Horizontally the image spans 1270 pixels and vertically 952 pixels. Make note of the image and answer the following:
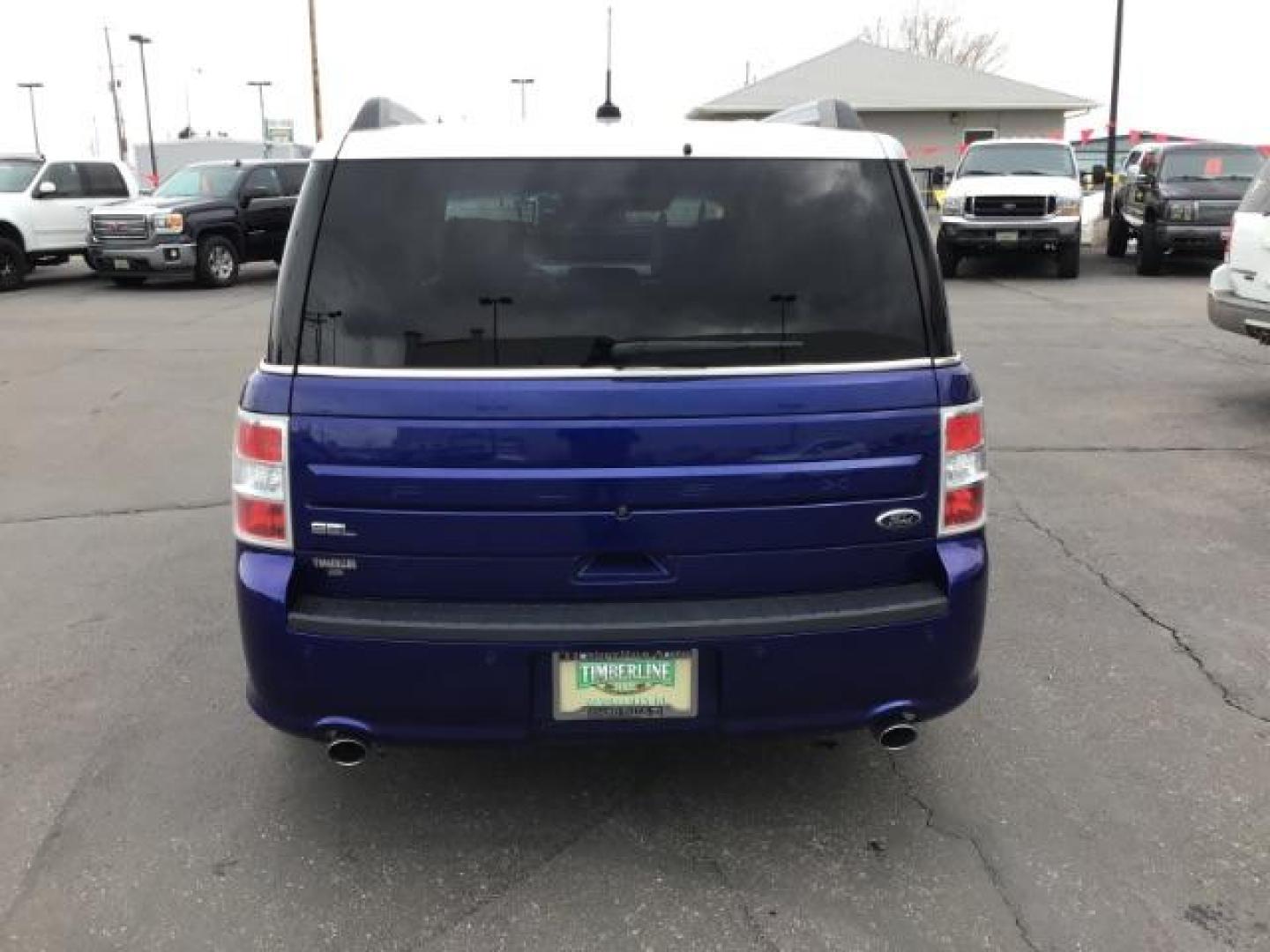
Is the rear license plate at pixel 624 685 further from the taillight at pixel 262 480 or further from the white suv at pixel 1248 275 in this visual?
the white suv at pixel 1248 275

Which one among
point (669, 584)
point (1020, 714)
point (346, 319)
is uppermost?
point (346, 319)

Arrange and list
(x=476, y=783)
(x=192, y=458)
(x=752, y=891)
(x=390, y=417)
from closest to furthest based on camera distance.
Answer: (x=390, y=417) < (x=752, y=891) < (x=476, y=783) < (x=192, y=458)

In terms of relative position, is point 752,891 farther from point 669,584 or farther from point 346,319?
point 346,319

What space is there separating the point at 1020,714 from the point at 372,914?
2.23 metres

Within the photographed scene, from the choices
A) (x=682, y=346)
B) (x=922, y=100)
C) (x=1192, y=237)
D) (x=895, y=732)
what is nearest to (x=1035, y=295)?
(x=1192, y=237)

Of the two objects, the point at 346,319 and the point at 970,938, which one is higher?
the point at 346,319

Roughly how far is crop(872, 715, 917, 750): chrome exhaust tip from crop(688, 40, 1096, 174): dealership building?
119 feet

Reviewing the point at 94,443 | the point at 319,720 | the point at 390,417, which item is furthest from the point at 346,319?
the point at 94,443

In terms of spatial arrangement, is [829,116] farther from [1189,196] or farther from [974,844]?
[1189,196]

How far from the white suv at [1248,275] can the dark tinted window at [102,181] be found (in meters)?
17.5

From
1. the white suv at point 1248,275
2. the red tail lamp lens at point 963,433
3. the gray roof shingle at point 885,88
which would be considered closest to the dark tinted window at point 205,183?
the white suv at point 1248,275

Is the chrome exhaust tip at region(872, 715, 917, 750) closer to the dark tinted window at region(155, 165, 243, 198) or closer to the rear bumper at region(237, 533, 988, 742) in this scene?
the rear bumper at region(237, 533, 988, 742)

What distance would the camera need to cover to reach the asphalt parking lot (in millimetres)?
2783

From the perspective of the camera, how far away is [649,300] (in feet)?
9.21
